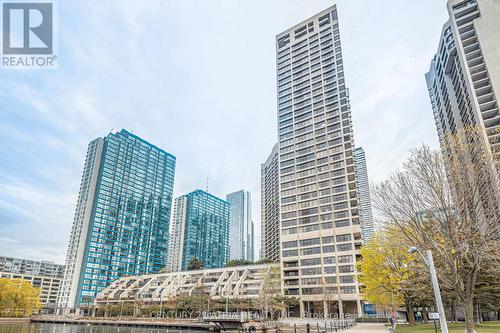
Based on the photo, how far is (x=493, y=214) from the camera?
18344 mm

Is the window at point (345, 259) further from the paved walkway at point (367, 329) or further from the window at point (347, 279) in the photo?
the paved walkway at point (367, 329)

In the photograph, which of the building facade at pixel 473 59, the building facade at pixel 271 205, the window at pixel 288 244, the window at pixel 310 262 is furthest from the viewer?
the building facade at pixel 271 205

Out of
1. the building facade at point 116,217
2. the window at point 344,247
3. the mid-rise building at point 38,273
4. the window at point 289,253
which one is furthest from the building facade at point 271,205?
the mid-rise building at point 38,273

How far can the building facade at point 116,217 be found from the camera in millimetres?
121481

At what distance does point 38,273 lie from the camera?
546ft

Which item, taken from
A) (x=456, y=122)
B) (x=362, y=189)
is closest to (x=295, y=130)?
(x=456, y=122)

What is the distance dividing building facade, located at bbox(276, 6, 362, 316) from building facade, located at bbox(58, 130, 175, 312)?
82304 millimetres

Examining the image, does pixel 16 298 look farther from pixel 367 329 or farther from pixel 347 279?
pixel 367 329

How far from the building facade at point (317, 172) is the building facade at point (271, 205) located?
1122 inches

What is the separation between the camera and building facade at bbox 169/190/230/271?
18138 cm

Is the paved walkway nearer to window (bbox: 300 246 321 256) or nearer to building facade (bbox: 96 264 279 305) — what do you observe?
building facade (bbox: 96 264 279 305)

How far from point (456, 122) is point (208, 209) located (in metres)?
144

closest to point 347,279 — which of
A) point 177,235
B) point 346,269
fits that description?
point 346,269

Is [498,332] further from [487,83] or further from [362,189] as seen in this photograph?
[362,189]
